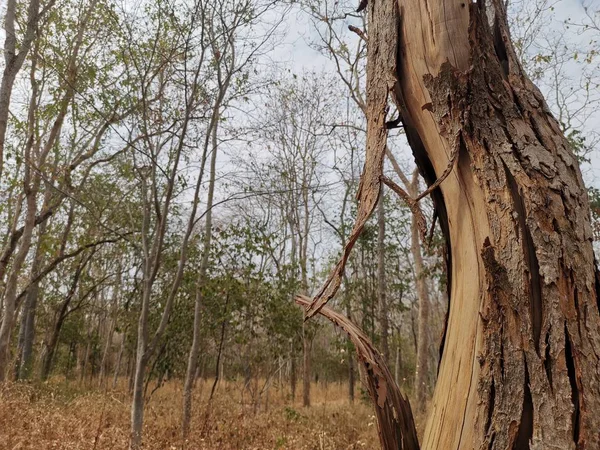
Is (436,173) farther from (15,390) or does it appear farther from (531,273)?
(15,390)

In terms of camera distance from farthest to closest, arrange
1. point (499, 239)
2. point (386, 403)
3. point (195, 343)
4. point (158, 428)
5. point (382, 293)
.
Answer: point (382, 293), point (195, 343), point (158, 428), point (386, 403), point (499, 239)

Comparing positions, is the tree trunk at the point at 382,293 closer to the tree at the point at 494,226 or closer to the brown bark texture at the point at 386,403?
the brown bark texture at the point at 386,403

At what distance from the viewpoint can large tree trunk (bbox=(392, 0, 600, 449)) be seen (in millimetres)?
1070

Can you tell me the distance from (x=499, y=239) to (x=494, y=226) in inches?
1.7

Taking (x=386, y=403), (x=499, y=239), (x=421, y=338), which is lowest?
(x=386, y=403)

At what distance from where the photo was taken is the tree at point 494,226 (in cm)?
108

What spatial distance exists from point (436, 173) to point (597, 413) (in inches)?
32.4

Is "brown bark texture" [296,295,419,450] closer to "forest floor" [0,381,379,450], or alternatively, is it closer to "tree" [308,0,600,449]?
"tree" [308,0,600,449]

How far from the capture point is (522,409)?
1.07 meters

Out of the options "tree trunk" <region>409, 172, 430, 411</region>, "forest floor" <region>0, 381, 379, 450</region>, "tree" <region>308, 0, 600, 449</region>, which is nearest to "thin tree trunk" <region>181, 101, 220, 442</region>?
"forest floor" <region>0, 381, 379, 450</region>

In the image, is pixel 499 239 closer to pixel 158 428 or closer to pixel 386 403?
pixel 386 403

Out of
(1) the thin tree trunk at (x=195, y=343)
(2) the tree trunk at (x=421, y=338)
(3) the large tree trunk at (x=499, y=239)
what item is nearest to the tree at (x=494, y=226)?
(3) the large tree trunk at (x=499, y=239)

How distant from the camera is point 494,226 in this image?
1.24 metres

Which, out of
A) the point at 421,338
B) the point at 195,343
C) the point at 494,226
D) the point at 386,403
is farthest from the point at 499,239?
the point at 421,338
